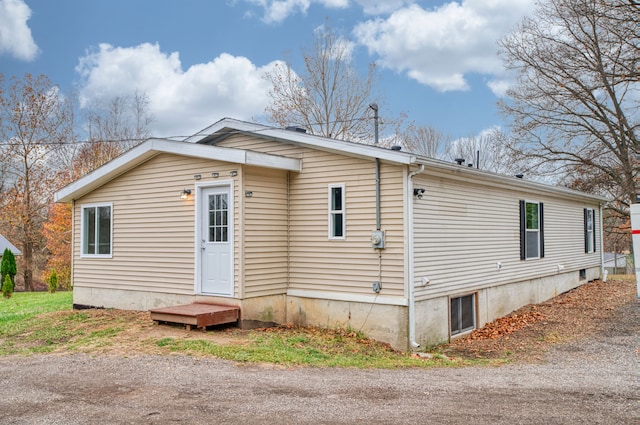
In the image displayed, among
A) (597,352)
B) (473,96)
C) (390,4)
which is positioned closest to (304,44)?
(390,4)

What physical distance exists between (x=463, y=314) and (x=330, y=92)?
1665cm

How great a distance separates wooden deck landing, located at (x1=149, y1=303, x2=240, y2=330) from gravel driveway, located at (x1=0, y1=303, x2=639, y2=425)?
4.57 feet

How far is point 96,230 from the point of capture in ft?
38.9

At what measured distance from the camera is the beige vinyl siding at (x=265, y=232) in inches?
362

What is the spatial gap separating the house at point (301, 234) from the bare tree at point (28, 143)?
15.9 metres

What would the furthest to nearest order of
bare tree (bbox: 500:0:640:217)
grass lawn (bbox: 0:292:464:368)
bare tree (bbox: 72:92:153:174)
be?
bare tree (bbox: 72:92:153:174) → bare tree (bbox: 500:0:640:217) → grass lawn (bbox: 0:292:464:368)

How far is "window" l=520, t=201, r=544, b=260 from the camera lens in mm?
12516

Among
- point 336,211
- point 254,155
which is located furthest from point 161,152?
point 336,211

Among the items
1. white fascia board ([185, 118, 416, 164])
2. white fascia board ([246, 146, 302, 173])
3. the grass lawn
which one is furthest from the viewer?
white fascia board ([246, 146, 302, 173])

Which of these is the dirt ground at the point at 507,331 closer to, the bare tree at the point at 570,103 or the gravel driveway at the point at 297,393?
the gravel driveway at the point at 297,393

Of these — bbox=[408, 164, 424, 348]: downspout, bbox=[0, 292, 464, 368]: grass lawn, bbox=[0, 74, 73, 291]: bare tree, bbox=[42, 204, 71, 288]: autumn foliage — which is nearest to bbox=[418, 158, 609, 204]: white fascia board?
bbox=[408, 164, 424, 348]: downspout

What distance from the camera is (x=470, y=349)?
912 centimetres

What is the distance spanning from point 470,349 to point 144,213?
695 centimetres

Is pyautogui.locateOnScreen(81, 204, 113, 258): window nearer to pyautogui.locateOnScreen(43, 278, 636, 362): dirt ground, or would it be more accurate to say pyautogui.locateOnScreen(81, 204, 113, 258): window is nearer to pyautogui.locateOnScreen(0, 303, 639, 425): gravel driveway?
pyautogui.locateOnScreen(43, 278, 636, 362): dirt ground
